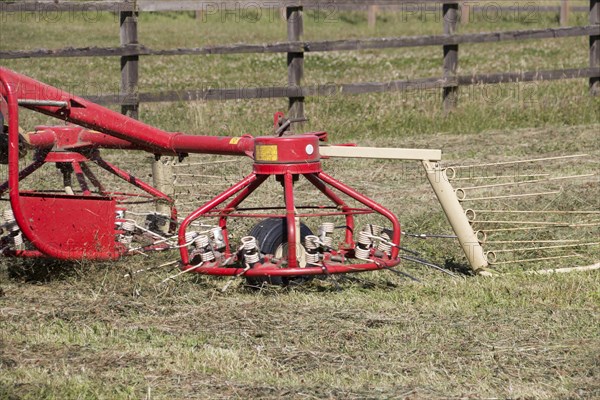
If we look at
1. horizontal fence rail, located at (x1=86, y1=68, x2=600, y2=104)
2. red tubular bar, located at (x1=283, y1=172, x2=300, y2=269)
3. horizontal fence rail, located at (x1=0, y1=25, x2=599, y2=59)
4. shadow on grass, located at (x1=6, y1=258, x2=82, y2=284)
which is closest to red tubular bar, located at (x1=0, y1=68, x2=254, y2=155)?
red tubular bar, located at (x1=283, y1=172, x2=300, y2=269)

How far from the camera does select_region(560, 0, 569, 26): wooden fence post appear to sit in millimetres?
30812

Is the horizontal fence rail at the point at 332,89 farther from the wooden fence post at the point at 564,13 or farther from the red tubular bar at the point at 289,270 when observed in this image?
the wooden fence post at the point at 564,13

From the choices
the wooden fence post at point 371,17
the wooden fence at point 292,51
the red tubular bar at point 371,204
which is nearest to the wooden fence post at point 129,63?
the wooden fence at point 292,51

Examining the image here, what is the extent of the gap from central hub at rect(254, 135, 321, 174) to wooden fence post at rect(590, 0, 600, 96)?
391 inches

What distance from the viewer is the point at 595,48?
1516 cm

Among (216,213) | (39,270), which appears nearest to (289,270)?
(216,213)

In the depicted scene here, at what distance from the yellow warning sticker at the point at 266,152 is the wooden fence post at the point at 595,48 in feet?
33.0

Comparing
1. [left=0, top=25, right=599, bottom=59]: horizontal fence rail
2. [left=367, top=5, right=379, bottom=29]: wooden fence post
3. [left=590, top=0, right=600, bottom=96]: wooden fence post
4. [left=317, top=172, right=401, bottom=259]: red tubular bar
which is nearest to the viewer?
[left=317, top=172, right=401, bottom=259]: red tubular bar

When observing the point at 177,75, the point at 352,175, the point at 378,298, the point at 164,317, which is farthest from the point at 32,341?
the point at 177,75

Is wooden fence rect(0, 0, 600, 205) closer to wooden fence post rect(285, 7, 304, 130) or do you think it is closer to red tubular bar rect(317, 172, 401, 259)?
wooden fence post rect(285, 7, 304, 130)

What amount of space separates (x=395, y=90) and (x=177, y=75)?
8.28 metres

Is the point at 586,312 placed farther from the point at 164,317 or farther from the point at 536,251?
the point at 164,317

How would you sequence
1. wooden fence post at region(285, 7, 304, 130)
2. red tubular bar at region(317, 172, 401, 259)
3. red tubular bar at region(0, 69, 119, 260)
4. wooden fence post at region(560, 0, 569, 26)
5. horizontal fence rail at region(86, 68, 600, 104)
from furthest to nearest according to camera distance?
wooden fence post at region(560, 0, 569, 26) → wooden fence post at region(285, 7, 304, 130) → horizontal fence rail at region(86, 68, 600, 104) → red tubular bar at region(317, 172, 401, 259) → red tubular bar at region(0, 69, 119, 260)

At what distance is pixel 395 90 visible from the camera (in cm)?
1361
